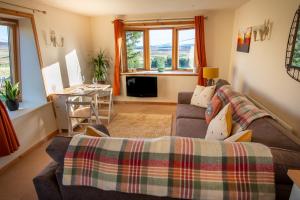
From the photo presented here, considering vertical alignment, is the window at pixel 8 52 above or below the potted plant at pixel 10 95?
above

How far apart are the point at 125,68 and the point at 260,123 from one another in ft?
13.2

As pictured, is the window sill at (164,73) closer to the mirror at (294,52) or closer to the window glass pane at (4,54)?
the window glass pane at (4,54)

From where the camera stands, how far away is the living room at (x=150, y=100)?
1.07m

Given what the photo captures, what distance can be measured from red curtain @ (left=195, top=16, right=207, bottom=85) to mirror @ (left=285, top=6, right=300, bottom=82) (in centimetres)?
265

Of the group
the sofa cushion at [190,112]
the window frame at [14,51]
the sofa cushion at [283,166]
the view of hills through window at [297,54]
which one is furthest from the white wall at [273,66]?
the window frame at [14,51]

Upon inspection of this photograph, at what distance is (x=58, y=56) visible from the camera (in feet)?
12.1

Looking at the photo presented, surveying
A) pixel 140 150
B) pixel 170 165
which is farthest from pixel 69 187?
pixel 170 165

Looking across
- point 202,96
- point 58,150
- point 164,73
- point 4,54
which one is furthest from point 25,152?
point 164,73

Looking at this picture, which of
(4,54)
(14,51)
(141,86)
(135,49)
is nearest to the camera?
(4,54)

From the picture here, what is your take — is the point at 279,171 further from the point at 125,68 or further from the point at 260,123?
the point at 125,68

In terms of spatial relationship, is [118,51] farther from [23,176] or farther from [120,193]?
[120,193]

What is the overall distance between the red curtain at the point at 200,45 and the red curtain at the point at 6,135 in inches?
146

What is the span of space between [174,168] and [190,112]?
6.68 ft

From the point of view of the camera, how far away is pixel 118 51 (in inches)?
190
